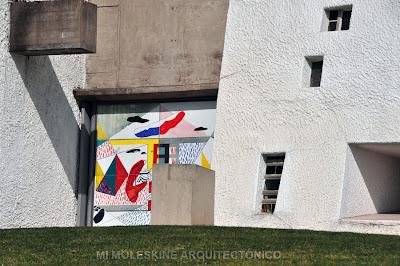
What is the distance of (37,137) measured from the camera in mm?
23359

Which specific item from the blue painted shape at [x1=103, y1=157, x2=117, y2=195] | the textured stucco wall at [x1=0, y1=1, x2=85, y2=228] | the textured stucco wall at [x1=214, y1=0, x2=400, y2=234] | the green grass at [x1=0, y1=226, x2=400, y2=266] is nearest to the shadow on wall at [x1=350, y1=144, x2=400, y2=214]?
the textured stucco wall at [x1=214, y1=0, x2=400, y2=234]

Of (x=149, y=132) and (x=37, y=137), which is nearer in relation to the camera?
(x=37, y=137)

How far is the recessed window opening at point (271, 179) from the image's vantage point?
21812 mm

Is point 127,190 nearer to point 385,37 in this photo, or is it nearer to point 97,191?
point 97,191

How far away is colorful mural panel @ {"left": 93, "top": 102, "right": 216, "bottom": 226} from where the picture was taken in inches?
944

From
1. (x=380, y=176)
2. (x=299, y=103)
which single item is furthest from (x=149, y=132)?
(x=380, y=176)

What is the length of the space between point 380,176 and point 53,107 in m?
7.16

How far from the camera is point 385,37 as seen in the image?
821 inches

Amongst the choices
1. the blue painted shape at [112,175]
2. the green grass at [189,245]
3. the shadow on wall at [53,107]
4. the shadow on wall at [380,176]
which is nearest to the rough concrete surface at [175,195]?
the green grass at [189,245]

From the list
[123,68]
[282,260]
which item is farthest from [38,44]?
[282,260]

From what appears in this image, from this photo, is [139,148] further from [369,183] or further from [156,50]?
[369,183]

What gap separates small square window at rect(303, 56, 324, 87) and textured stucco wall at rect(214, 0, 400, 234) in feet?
0.57

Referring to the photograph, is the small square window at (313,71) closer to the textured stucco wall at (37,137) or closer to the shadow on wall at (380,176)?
the shadow on wall at (380,176)

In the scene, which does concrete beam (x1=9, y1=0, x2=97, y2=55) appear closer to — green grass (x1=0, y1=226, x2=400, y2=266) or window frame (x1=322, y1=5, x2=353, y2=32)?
green grass (x1=0, y1=226, x2=400, y2=266)
